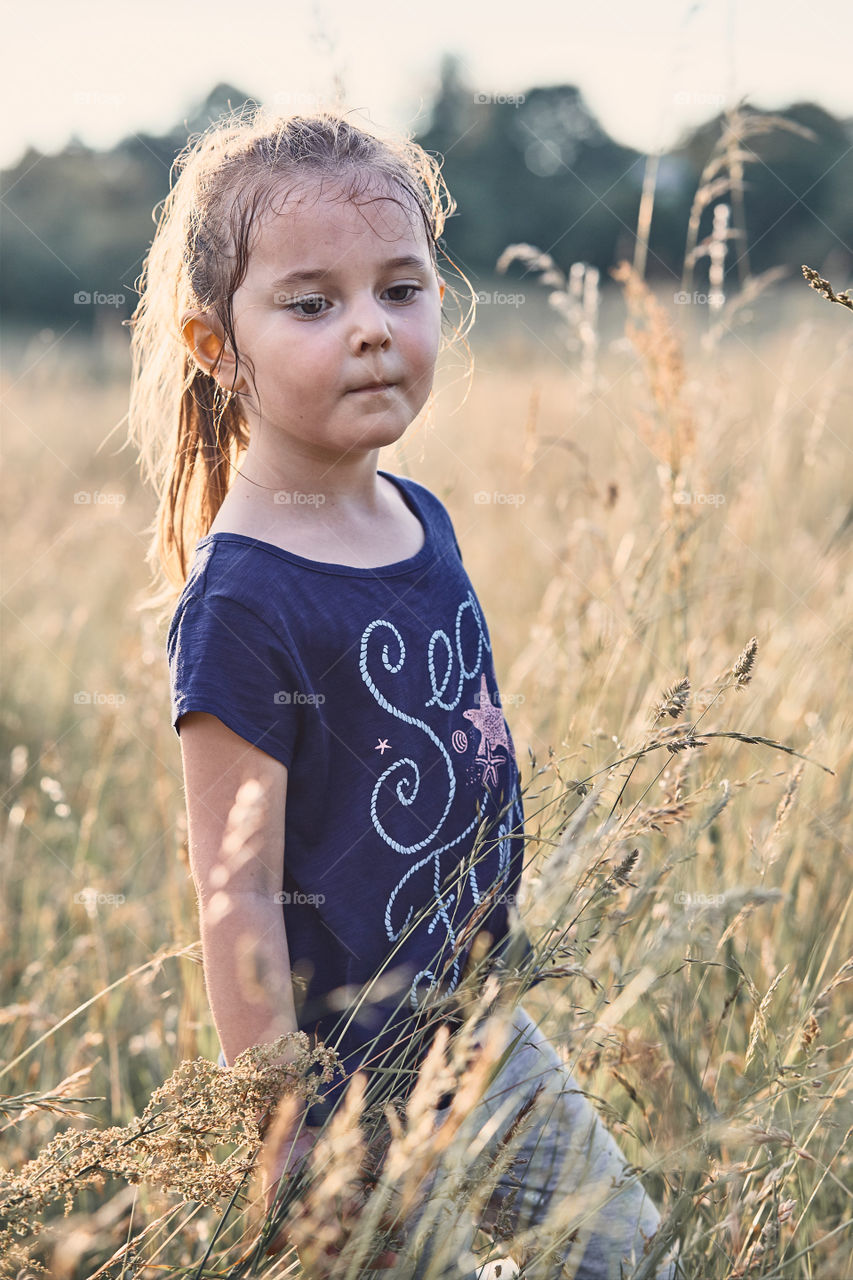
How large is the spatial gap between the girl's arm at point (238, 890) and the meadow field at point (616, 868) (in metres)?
0.11

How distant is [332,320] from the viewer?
112cm

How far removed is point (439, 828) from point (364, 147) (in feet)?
2.64

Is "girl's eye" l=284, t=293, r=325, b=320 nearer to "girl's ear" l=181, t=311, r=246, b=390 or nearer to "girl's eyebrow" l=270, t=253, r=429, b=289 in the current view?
"girl's eyebrow" l=270, t=253, r=429, b=289

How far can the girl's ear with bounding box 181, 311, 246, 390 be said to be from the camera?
1.22m

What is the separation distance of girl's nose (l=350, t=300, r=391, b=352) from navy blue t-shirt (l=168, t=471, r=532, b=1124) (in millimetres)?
240

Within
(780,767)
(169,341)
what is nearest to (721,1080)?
(780,767)

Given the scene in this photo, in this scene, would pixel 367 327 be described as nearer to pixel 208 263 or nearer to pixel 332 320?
pixel 332 320

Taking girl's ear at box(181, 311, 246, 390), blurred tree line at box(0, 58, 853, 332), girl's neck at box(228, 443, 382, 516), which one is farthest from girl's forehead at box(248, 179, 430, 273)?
blurred tree line at box(0, 58, 853, 332)

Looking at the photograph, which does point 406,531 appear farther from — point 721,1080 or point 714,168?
point 714,168

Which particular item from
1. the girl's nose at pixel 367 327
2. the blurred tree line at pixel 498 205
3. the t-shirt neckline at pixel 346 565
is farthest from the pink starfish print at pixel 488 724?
the blurred tree line at pixel 498 205

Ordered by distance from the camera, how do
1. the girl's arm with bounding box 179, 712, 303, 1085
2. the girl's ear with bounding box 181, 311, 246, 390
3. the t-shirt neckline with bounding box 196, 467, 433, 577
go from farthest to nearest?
the girl's ear with bounding box 181, 311, 246, 390, the t-shirt neckline with bounding box 196, 467, 433, 577, the girl's arm with bounding box 179, 712, 303, 1085

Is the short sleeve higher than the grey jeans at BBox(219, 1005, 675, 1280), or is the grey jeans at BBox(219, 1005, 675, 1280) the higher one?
the short sleeve

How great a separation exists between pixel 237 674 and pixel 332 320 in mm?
402

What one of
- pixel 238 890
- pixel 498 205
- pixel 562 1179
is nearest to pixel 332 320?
pixel 238 890
